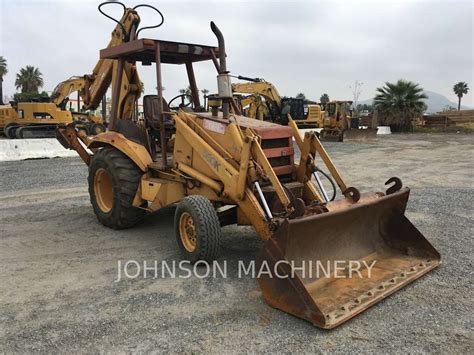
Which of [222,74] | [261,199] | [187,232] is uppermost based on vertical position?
[222,74]

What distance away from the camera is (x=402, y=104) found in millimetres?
33438

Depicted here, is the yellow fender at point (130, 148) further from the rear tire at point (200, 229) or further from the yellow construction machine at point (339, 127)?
the yellow construction machine at point (339, 127)

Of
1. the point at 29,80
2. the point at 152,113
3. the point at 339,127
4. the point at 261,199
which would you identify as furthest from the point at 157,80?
the point at 29,80

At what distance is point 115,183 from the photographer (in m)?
5.70

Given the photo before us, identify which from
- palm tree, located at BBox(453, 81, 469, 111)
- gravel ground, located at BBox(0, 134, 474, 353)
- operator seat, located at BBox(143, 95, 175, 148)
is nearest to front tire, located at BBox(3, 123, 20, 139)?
gravel ground, located at BBox(0, 134, 474, 353)

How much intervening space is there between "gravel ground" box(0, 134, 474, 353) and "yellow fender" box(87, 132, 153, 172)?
3.18 ft

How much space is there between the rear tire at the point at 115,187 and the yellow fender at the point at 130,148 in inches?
4.8

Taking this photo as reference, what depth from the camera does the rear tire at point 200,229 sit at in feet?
14.3

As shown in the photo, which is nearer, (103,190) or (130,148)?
(130,148)

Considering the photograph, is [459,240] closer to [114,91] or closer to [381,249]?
[381,249]

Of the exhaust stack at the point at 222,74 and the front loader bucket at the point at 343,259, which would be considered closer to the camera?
the front loader bucket at the point at 343,259

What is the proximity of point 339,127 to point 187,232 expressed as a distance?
73.5 ft

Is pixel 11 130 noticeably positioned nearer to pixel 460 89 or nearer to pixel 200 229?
pixel 200 229

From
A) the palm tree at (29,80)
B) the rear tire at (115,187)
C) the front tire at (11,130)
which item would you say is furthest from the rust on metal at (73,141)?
the palm tree at (29,80)
